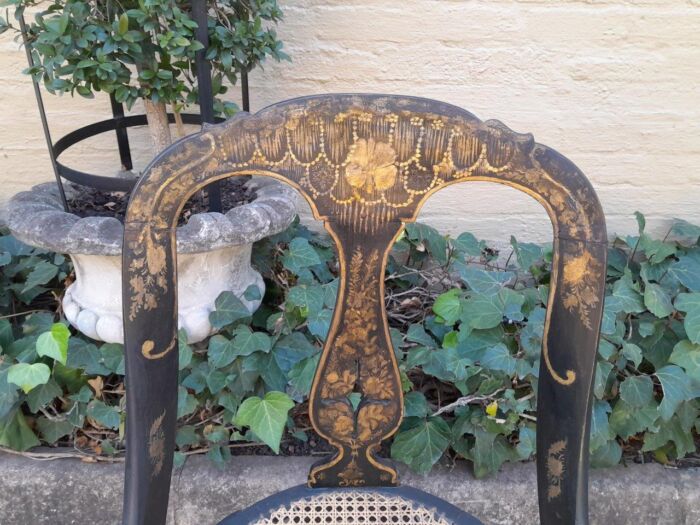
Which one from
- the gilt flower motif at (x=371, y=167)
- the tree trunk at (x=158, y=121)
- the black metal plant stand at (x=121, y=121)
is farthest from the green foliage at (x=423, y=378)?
the gilt flower motif at (x=371, y=167)

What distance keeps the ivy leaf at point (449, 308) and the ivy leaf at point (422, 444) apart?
0.92ft

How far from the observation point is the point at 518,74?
1.96 metres

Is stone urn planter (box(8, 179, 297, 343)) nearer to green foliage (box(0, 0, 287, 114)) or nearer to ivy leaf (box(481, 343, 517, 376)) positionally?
green foliage (box(0, 0, 287, 114))

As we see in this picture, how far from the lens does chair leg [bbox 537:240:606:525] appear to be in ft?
2.79

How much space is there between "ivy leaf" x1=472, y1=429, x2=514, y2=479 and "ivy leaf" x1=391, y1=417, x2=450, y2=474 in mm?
69

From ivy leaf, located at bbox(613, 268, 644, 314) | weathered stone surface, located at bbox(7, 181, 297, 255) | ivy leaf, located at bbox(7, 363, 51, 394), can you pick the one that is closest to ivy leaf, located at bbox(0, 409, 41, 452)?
ivy leaf, located at bbox(7, 363, 51, 394)

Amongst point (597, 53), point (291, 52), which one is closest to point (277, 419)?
point (291, 52)

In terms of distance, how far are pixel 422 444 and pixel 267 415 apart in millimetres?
365

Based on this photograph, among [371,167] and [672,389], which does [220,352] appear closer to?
[371,167]

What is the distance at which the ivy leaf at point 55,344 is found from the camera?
1484 millimetres

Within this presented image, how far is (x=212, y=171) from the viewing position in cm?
82

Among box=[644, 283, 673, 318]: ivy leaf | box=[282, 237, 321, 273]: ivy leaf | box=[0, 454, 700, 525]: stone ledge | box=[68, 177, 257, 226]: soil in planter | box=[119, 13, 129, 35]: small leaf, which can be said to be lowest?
box=[0, 454, 700, 525]: stone ledge

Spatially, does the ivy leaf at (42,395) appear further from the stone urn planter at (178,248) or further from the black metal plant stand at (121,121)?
the black metal plant stand at (121,121)

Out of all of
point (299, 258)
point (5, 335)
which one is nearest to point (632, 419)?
point (299, 258)
